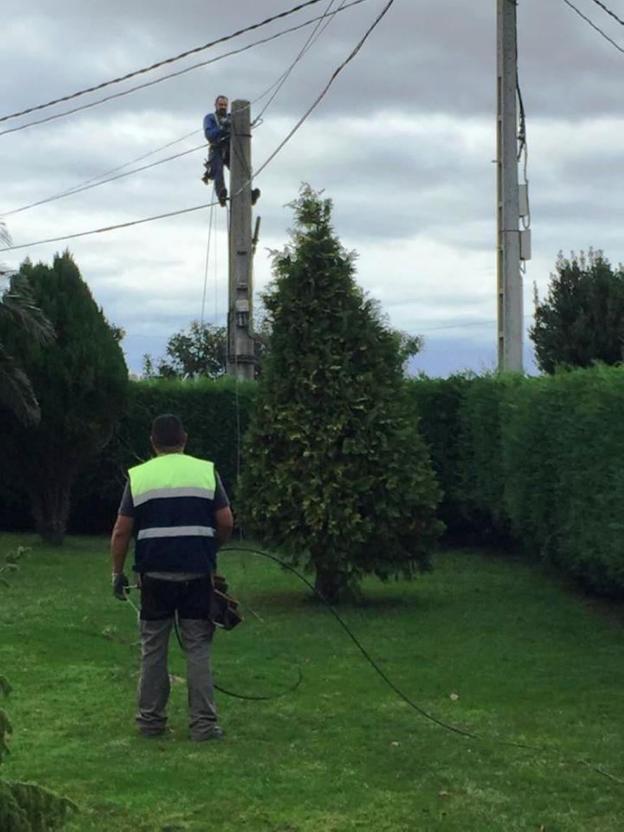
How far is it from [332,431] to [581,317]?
16.5 metres

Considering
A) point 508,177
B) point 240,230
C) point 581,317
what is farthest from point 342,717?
point 581,317

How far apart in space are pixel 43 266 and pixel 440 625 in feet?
29.0

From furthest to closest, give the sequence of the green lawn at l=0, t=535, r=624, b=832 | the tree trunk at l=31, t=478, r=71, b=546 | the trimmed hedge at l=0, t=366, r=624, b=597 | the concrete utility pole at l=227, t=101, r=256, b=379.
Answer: the concrete utility pole at l=227, t=101, r=256, b=379 → the tree trunk at l=31, t=478, r=71, b=546 → the trimmed hedge at l=0, t=366, r=624, b=597 → the green lawn at l=0, t=535, r=624, b=832

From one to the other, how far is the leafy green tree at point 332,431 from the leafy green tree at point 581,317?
1512cm

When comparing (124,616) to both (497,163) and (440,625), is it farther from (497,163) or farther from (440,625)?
(497,163)

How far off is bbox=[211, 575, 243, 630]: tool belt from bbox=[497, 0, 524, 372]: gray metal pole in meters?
10.8

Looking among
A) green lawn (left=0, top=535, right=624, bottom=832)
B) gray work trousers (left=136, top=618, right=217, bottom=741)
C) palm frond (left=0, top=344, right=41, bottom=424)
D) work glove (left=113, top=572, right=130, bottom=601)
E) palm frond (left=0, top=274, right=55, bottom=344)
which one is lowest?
green lawn (left=0, top=535, right=624, bottom=832)

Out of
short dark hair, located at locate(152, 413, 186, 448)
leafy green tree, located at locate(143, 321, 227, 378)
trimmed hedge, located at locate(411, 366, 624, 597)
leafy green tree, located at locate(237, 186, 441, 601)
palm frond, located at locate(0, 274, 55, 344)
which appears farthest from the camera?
leafy green tree, located at locate(143, 321, 227, 378)

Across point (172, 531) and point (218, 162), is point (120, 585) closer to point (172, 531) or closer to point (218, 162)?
point (172, 531)

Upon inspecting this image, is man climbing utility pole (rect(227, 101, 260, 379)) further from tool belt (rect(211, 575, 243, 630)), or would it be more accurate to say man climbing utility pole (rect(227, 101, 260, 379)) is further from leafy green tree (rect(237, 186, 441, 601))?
tool belt (rect(211, 575, 243, 630))

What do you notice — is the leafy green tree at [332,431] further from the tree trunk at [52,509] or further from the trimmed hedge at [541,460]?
the tree trunk at [52,509]

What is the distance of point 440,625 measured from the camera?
12672 millimetres

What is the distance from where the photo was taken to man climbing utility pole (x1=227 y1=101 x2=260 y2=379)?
20.8 m

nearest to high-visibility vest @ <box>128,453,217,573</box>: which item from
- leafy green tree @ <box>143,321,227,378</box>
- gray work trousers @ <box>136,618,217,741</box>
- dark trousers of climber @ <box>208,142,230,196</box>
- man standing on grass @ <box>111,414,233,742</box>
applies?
man standing on grass @ <box>111,414,233,742</box>
